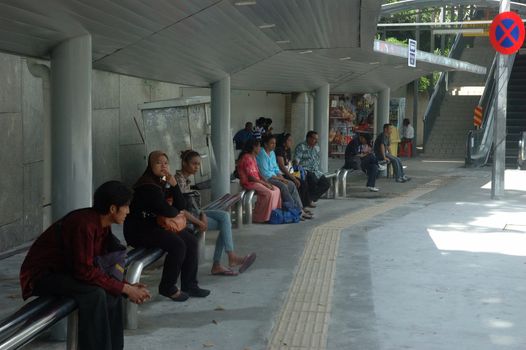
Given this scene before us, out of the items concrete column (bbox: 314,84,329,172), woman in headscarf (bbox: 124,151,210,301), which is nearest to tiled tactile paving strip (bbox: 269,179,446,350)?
woman in headscarf (bbox: 124,151,210,301)

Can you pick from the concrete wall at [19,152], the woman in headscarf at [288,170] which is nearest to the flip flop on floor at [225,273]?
the concrete wall at [19,152]

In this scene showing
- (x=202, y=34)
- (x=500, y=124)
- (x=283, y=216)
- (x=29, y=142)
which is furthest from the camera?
(x=500, y=124)

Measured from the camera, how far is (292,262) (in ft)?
26.9

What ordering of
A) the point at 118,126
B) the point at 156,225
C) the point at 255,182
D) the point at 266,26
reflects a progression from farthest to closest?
the point at 118,126 < the point at 255,182 < the point at 266,26 < the point at 156,225

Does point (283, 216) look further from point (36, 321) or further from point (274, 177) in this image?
point (36, 321)

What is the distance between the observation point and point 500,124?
45.3 ft

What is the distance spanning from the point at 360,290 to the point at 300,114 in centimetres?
1577

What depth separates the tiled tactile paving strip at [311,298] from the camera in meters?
5.45

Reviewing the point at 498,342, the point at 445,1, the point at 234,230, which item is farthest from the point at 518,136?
the point at 498,342

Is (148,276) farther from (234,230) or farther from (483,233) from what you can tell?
(483,233)

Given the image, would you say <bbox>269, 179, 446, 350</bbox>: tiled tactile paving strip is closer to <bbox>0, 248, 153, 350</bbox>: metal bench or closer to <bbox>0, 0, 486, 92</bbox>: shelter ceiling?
<bbox>0, 248, 153, 350</bbox>: metal bench

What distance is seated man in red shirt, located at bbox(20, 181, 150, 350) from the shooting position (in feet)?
14.4

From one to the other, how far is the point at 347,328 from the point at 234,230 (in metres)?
4.65

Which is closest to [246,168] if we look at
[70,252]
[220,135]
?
[220,135]
